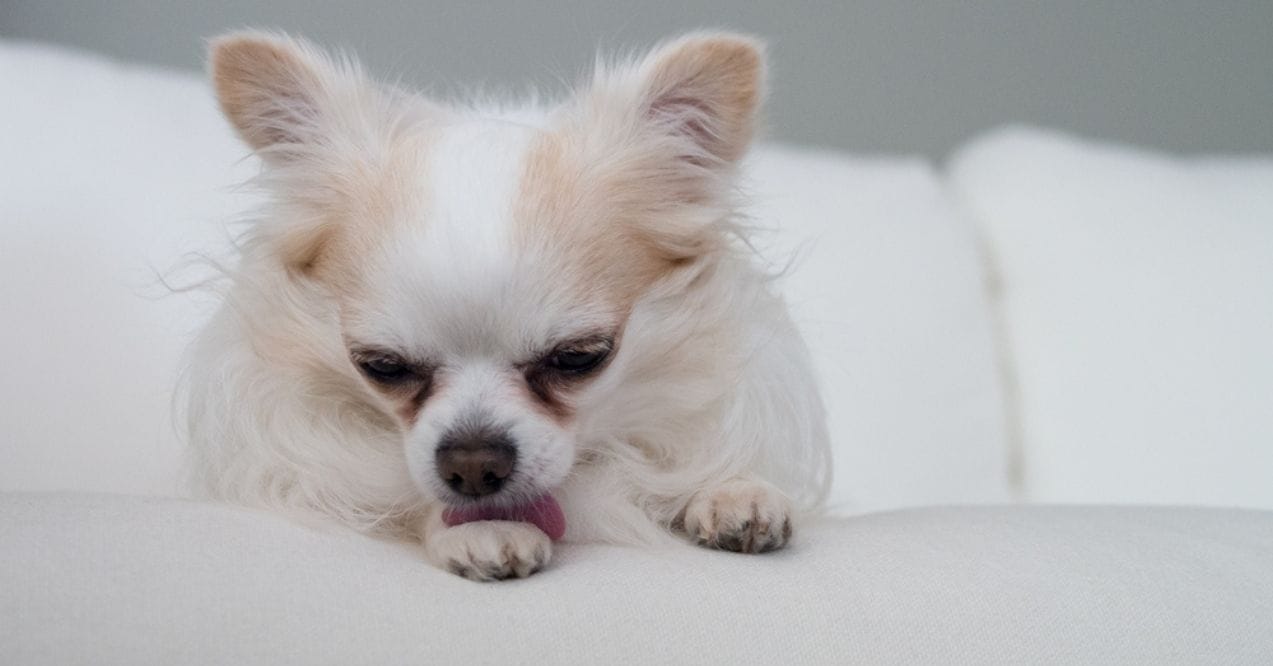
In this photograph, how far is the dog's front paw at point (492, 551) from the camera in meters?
0.81

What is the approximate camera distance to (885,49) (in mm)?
2131

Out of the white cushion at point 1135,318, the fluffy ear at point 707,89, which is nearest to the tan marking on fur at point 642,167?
the fluffy ear at point 707,89

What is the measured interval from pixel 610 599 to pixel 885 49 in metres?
1.61

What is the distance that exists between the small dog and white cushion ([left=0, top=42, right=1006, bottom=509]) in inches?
9.8

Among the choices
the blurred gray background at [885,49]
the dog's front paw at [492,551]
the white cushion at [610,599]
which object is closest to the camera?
the white cushion at [610,599]

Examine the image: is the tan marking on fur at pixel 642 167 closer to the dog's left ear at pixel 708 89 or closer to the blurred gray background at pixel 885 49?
the dog's left ear at pixel 708 89

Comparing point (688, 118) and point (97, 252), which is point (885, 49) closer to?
point (688, 118)

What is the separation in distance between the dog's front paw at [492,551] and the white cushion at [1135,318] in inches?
42.1

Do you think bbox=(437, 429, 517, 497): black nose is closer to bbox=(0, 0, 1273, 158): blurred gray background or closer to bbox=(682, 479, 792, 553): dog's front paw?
bbox=(682, 479, 792, 553): dog's front paw

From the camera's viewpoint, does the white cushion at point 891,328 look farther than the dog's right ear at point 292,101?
Yes

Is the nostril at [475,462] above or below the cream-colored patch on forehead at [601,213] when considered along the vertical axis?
below

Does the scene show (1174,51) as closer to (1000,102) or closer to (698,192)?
(1000,102)

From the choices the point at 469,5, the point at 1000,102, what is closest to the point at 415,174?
the point at 469,5

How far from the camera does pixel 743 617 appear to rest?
0.74m
